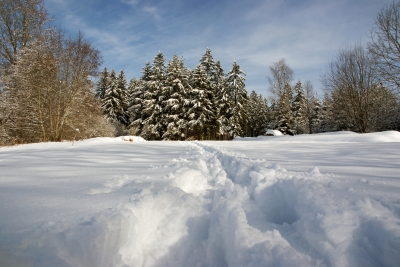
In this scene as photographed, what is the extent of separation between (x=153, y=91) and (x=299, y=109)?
72.8 feet

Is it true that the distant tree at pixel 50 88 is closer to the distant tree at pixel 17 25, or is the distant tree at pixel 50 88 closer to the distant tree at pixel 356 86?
the distant tree at pixel 17 25

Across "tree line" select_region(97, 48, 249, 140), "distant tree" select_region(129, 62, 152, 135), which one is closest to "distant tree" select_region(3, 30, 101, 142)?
"tree line" select_region(97, 48, 249, 140)

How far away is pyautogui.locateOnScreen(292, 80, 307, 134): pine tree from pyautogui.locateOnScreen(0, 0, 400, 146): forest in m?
4.64

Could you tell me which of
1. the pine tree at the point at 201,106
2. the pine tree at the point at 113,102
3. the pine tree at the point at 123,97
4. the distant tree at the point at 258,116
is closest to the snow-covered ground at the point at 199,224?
the pine tree at the point at 201,106

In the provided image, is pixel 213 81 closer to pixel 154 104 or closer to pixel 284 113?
pixel 154 104

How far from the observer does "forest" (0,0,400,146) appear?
10.1 metres

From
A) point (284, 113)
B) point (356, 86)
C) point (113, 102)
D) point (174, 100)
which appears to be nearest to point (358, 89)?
point (356, 86)

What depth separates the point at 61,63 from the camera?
11461mm

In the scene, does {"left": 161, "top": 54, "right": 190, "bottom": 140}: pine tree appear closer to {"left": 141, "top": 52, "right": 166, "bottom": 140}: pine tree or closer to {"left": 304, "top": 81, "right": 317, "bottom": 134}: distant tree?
A: {"left": 141, "top": 52, "right": 166, "bottom": 140}: pine tree

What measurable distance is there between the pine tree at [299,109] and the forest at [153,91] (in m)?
4.64

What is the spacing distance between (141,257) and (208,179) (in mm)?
1485

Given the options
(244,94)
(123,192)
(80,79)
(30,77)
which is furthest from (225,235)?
(244,94)

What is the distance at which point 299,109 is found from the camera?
29422 mm

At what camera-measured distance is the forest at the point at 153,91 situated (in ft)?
33.0
